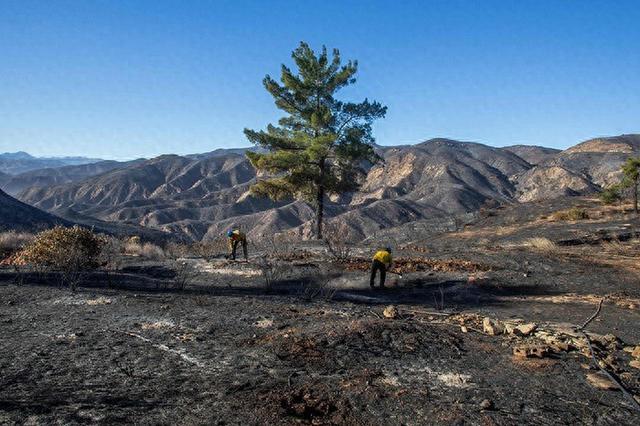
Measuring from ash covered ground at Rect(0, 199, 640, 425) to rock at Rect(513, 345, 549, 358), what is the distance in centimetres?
2

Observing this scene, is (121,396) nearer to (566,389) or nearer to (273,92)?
(566,389)

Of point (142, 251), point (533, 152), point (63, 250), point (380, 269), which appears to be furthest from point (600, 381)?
point (533, 152)

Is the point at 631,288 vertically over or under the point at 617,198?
under

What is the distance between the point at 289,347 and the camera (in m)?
6.22

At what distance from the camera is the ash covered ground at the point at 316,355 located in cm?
447

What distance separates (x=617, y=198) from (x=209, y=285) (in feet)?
89.3

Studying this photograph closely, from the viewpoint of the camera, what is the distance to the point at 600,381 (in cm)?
527

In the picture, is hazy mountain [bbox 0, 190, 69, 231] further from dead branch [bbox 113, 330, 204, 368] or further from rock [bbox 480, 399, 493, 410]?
rock [bbox 480, 399, 493, 410]

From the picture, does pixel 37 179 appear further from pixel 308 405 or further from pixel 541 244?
pixel 308 405

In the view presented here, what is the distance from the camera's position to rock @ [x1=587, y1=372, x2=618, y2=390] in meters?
5.16

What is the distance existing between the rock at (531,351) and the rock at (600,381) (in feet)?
2.01

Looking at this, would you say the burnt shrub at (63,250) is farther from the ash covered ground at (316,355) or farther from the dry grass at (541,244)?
the dry grass at (541,244)

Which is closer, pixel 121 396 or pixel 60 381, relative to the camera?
pixel 121 396

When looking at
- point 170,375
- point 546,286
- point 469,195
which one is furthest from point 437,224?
point 469,195
